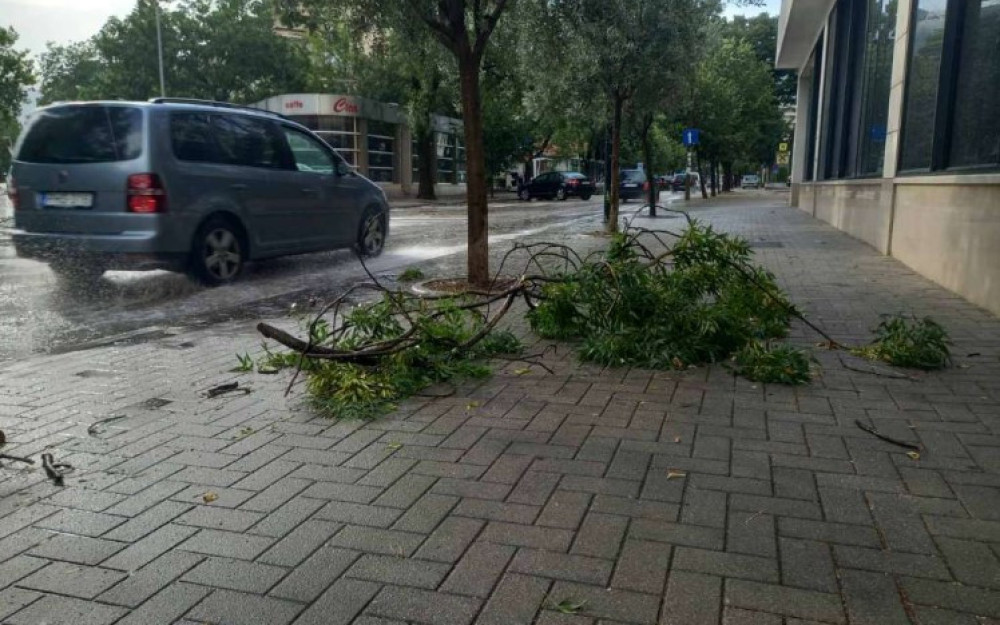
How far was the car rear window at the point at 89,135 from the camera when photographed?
8016 millimetres

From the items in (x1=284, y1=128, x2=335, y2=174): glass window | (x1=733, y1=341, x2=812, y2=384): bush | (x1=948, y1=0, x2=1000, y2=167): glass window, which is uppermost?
(x1=948, y1=0, x2=1000, y2=167): glass window

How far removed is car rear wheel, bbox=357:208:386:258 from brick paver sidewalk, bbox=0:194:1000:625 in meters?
6.59

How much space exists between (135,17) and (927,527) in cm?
4338

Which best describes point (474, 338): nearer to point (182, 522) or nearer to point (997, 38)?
point (182, 522)

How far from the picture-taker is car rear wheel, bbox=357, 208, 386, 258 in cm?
1144

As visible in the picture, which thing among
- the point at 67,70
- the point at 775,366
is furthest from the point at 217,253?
the point at 67,70

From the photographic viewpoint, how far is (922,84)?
34.2 feet

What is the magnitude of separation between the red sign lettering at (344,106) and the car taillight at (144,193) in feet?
106

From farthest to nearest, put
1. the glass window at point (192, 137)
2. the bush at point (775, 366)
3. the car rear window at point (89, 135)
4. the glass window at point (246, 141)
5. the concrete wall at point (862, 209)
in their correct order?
1. the concrete wall at point (862, 209)
2. the glass window at point (246, 141)
3. the glass window at point (192, 137)
4. the car rear window at point (89, 135)
5. the bush at point (775, 366)

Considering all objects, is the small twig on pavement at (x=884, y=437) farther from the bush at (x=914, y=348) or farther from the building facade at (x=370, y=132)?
the building facade at (x=370, y=132)

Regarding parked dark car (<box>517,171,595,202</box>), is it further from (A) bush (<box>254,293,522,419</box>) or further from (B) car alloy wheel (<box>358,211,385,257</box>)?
(A) bush (<box>254,293,522,419</box>)

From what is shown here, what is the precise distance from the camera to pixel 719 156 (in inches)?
1507

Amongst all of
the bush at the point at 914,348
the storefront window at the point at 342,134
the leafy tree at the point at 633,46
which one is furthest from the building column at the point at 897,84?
the storefront window at the point at 342,134

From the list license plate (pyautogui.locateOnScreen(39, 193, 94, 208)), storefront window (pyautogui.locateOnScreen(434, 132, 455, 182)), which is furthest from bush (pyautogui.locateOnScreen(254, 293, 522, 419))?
storefront window (pyautogui.locateOnScreen(434, 132, 455, 182))
